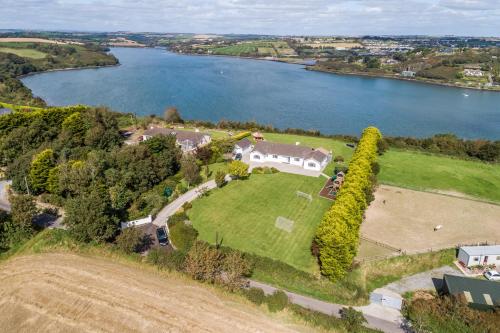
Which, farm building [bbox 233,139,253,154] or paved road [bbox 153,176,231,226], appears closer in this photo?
paved road [bbox 153,176,231,226]

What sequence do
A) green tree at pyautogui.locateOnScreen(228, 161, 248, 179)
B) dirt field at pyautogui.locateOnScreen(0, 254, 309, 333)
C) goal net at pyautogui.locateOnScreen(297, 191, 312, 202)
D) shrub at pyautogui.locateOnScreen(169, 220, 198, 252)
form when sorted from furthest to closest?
green tree at pyautogui.locateOnScreen(228, 161, 248, 179), goal net at pyautogui.locateOnScreen(297, 191, 312, 202), shrub at pyautogui.locateOnScreen(169, 220, 198, 252), dirt field at pyautogui.locateOnScreen(0, 254, 309, 333)

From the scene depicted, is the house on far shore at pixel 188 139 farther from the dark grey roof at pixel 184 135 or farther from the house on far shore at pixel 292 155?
the house on far shore at pixel 292 155

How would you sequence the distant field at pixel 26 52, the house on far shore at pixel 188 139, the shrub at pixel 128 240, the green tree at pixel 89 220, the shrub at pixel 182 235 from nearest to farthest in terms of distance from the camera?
the shrub at pixel 128 240, the green tree at pixel 89 220, the shrub at pixel 182 235, the house on far shore at pixel 188 139, the distant field at pixel 26 52

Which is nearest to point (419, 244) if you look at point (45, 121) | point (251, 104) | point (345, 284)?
point (345, 284)

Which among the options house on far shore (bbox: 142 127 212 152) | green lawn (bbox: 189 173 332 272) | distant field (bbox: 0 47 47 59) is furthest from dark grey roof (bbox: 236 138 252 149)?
distant field (bbox: 0 47 47 59)

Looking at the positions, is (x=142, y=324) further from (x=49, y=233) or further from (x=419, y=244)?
(x=419, y=244)

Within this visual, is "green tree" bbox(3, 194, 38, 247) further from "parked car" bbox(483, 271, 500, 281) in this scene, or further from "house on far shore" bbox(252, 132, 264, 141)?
"house on far shore" bbox(252, 132, 264, 141)

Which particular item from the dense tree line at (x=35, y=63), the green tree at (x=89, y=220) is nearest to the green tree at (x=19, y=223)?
the green tree at (x=89, y=220)
